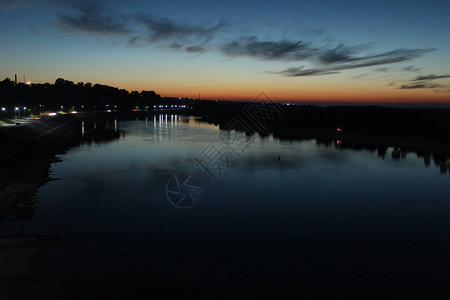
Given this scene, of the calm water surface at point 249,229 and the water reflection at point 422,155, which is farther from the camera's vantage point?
the water reflection at point 422,155

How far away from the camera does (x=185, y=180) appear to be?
95.2 ft

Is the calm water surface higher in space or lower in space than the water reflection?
lower

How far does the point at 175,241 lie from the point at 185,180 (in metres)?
13.8

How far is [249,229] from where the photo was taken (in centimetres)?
1714

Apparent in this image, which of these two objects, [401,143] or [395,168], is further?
[401,143]

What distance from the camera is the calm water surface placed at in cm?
1248

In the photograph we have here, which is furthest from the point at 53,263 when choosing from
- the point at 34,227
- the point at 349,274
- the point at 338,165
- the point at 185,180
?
the point at 338,165

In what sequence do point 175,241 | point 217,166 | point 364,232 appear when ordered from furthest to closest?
point 217,166, point 364,232, point 175,241

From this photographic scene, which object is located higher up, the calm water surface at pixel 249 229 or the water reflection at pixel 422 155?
the water reflection at pixel 422 155

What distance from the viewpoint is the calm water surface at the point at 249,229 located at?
12.5 meters

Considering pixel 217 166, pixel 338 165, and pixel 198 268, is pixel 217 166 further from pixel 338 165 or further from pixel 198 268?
pixel 198 268

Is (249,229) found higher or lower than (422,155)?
lower

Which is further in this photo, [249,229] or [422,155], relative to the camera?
[422,155]

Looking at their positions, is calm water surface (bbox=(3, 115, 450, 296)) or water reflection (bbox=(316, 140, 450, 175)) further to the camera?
water reflection (bbox=(316, 140, 450, 175))
